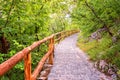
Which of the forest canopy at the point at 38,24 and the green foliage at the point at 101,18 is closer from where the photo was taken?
the forest canopy at the point at 38,24

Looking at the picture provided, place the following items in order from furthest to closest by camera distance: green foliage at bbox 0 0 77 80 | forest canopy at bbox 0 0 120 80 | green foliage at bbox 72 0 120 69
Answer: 1. green foliage at bbox 72 0 120 69
2. forest canopy at bbox 0 0 120 80
3. green foliage at bbox 0 0 77 80

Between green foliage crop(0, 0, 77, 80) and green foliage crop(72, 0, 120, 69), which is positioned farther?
green foliage crop(72, 0, 120, 69)

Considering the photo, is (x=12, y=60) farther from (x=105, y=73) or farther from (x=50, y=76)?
(x=105, y=73)

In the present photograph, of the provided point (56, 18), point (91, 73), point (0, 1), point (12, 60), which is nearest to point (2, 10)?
point (0, 1)

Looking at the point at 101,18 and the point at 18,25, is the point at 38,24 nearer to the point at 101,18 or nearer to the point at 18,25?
the point at 18,25

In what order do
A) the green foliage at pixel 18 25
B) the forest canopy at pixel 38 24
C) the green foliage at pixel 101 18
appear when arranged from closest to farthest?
the green foliage at pixel 18 25, the forest canopy at pixel 38 24, the green foliage at pixel 101 18

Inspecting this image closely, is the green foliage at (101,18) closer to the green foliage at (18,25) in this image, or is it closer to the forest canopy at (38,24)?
the forest canopy at (38,24)

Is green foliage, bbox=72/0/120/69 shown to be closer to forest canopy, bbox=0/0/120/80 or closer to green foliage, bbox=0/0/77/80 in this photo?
forest canopy, bbox=0/0/120/80

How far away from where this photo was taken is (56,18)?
44906 mm

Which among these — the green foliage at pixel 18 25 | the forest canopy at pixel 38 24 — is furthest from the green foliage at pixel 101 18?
the green foliage at pixel 18 25

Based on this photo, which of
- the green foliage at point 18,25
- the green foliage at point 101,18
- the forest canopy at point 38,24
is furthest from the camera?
the green foliage at point 101,18

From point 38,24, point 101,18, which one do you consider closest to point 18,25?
point 38,24

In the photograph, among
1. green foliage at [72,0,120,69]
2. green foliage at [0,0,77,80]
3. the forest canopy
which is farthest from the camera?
green foliage at [72,0,120,69]

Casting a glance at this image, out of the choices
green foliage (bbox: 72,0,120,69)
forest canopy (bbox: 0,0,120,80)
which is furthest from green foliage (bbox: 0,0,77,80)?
green foliage (bbox: 72,0,120,69)
